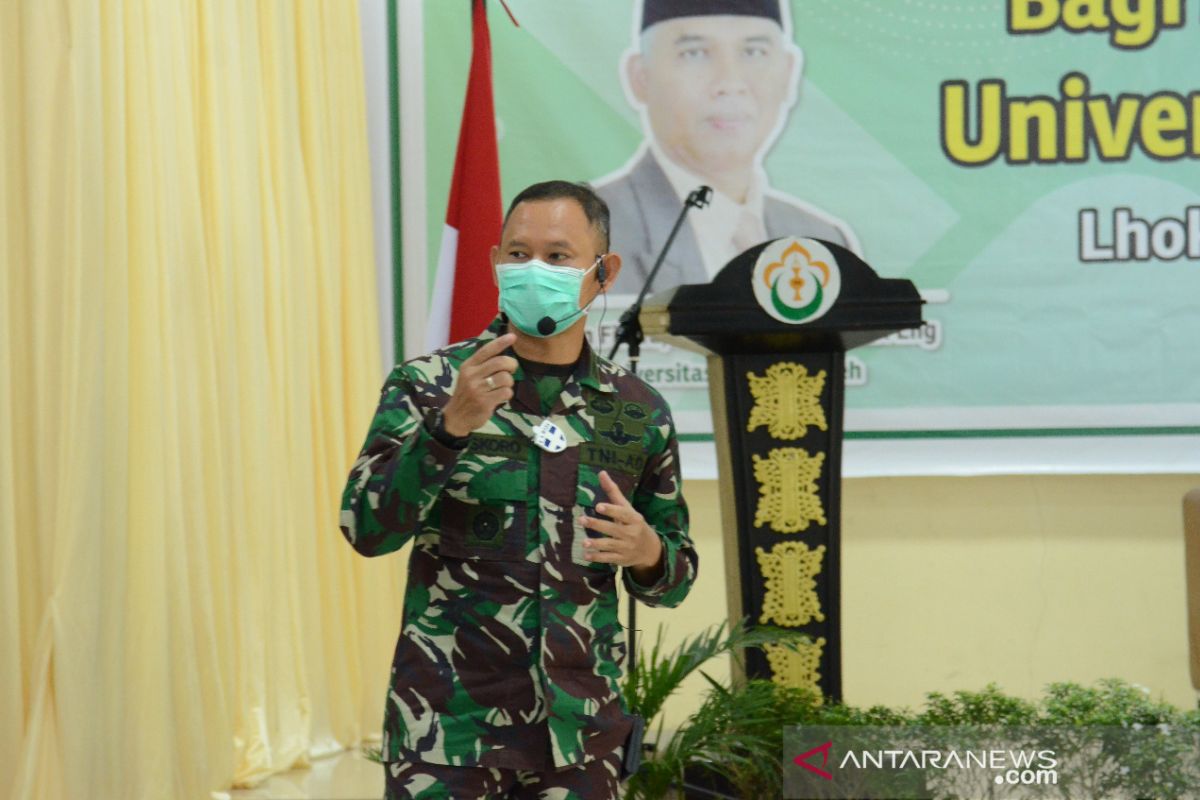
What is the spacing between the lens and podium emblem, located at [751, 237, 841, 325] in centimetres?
319

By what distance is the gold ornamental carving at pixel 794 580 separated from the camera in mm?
3342

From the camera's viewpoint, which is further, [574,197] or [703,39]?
[703,39]

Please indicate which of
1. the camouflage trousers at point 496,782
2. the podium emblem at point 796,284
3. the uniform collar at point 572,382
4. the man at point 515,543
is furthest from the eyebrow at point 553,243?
the podium emblem at point 796,284

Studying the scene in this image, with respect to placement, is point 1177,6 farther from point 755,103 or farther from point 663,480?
point 663,480

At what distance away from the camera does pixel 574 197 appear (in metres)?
2.03

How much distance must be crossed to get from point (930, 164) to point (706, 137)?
0.81 meters

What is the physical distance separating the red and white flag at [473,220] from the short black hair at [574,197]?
2.34 m

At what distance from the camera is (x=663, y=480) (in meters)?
2.05

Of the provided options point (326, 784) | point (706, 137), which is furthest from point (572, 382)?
point (706, 137)

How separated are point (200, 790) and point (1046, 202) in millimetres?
3421

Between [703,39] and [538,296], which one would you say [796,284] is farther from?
[703,39]

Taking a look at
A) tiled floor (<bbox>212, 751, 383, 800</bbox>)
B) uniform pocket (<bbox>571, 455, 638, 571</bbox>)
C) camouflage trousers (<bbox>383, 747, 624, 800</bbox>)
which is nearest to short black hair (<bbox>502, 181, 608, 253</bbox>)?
uniform pocket (<bbox>571, 455, 638, 571</bbox>)

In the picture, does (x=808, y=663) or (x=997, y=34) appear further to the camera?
(x=997, y=34)

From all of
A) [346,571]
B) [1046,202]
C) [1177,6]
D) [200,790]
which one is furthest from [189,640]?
[1177,6]
